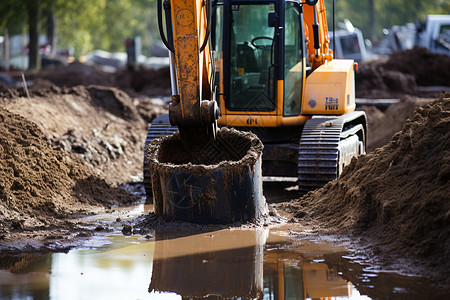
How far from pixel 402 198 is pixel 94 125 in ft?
25.3

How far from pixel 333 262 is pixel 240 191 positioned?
156 centimetres

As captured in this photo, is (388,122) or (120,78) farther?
(120,78)

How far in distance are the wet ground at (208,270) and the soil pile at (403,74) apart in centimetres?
1508

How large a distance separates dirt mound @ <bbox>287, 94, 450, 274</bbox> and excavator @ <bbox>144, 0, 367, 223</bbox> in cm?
101

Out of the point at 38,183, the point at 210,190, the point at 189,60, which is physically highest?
the point at 189,60

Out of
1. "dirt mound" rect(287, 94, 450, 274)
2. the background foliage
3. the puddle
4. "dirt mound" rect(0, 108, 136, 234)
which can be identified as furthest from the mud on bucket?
the background foliage

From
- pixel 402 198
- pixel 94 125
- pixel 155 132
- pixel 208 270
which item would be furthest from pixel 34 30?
pixel 208 270

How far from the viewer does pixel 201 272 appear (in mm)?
5988

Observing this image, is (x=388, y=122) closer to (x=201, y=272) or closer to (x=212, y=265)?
(x=212, y=265)

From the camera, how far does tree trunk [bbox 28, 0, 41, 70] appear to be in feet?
104

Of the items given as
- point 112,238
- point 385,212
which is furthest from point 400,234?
point 112,238

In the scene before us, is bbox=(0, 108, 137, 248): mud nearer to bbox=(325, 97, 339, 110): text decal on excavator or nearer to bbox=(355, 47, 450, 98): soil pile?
bbox=(325, 97, 339, 110): text decal on excavator

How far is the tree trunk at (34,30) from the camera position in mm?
31719

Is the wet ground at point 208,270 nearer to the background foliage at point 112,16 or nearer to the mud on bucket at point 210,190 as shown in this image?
the mud on bucket at point 210,190
